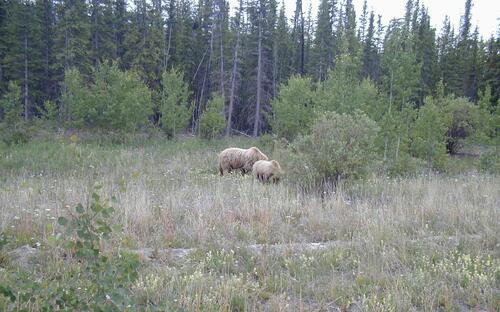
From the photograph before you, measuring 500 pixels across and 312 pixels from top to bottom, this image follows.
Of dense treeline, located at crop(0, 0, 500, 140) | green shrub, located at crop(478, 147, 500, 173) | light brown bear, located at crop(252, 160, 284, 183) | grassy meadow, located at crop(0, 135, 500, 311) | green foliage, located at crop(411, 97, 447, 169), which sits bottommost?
grassy meadow, located at crop(0, 135, 500, 311)

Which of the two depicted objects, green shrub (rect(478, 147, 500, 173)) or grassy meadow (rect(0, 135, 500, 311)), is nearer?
grassy meadow (rect(0, 135, 500, 311))

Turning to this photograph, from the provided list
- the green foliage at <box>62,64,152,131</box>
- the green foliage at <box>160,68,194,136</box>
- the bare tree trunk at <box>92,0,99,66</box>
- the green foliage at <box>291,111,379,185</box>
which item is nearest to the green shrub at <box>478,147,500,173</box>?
the green foliage at <box>291,111,379,185</box>

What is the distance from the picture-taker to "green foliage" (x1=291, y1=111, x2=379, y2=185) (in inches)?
411

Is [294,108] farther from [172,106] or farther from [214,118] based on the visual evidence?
[172,106]

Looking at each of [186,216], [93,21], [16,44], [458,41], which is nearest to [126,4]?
[93,21]

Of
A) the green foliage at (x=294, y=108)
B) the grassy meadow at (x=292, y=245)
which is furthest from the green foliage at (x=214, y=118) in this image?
the grassy meadow at (x=292, y=245)

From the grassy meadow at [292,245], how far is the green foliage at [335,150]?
2.05 feet

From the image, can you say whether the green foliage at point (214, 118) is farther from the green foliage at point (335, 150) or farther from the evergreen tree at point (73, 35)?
the green foliage at point (335, 150)

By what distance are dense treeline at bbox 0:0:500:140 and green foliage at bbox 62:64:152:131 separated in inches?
3.0

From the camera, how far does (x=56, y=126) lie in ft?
102

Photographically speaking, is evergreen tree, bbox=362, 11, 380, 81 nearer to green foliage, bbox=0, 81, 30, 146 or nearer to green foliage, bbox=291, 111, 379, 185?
green foliage, bbox=0, 81, 30, 146

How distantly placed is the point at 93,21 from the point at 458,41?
39616 millimetres

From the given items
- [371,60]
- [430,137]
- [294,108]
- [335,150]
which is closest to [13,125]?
[294,108]

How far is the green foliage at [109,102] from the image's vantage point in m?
26.8
